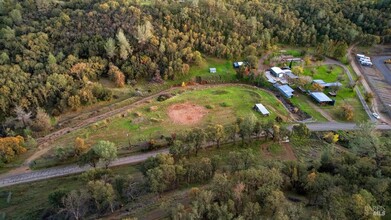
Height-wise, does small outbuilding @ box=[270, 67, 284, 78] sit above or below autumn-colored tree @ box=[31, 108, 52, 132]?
below

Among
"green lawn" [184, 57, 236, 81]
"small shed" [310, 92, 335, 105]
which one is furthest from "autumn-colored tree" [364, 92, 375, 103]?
"green lawn" [184, 57, 236, 81]

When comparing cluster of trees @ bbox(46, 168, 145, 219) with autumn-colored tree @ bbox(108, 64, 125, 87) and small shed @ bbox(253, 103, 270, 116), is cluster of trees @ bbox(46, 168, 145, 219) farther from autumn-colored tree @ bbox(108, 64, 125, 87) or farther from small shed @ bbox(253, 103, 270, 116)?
autumn-colored tree @ bbox(108, 64, 125, 87)

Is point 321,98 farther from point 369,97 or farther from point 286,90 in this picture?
point 369,97

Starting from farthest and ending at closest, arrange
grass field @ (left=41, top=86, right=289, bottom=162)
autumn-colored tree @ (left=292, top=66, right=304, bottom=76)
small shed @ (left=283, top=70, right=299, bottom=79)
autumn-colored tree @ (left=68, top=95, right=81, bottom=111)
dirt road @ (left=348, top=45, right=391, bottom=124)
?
autumn-colored tree @ (left=292, top=66, right=304, bottom=76), small shed @ (left=283, top=70, right=299, bottom=79), dirt road @ (left=348, top=45, right=391, bottom=124), autumn-colored tree @ (left=68, top=95, right=81, bottom=111), grass field @ (left=41, top=86, right=289, bottom=162)

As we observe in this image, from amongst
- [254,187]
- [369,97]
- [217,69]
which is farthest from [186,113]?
[369,97]

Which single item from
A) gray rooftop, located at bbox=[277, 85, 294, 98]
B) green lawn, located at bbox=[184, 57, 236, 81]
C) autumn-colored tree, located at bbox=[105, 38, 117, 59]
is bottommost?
gray rooftop, located at bbox=[277, 85, 294, 98]

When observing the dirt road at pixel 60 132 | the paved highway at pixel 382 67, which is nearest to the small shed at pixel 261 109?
the dirt road at pixel 60 132
